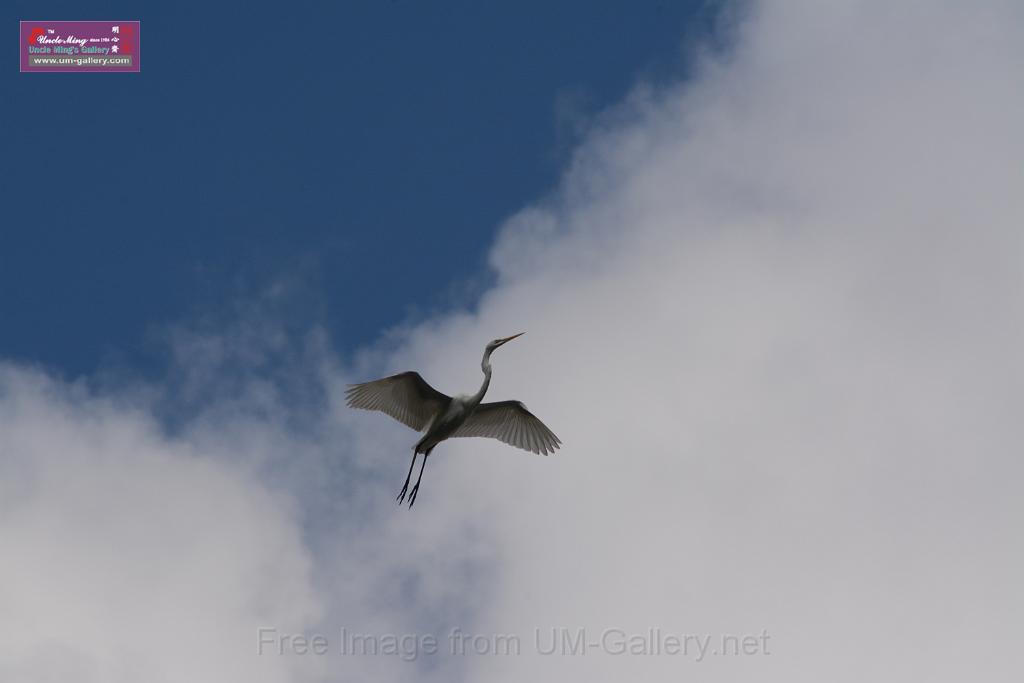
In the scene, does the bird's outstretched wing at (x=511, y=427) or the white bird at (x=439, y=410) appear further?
the bird's outstretched wing at (x=511, y=427)

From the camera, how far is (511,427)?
86.3ft

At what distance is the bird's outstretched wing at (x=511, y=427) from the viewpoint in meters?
25.8

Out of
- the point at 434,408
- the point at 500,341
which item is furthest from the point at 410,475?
the point at 500,341

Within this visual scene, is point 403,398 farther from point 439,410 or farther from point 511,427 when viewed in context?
point 511,427

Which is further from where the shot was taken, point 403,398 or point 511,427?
point 511,427

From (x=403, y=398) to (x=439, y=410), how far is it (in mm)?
849

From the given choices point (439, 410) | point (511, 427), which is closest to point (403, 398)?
point (439, 410)

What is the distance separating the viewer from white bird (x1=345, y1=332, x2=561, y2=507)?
24.2 m

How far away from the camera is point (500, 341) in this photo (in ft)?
81.4

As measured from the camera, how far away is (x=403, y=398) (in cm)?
2455

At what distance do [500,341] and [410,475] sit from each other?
355cm

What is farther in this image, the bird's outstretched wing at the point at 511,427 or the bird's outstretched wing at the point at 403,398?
the bird's outstretched wing at the point at 511,427

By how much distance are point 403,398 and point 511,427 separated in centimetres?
300

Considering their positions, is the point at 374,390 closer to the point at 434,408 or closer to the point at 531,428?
the point at 434,408
